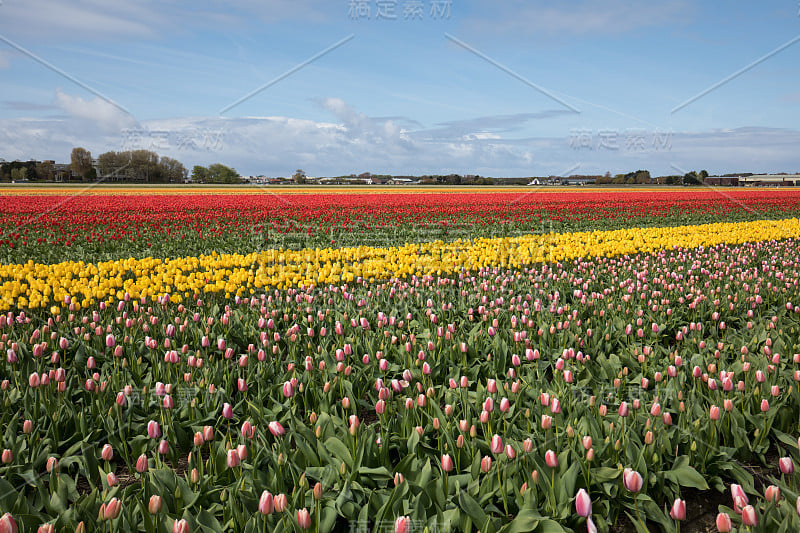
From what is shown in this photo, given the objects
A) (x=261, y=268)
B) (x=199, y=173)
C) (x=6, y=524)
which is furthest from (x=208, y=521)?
(x=199, y=173)

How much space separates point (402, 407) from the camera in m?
4.04

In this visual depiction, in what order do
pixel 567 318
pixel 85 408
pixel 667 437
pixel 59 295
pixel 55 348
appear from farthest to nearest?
pixel 59 295
pixel 567 318
pixel 55 348
pixel 85 408
pixel 667 437

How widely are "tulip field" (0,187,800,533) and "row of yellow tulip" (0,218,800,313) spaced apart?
10 cm

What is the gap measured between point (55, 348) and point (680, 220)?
25.4m

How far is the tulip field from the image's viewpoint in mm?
2869

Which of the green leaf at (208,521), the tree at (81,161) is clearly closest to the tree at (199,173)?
the tree at (81,161)

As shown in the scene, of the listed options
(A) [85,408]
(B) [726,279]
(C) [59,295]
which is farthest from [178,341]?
(B) [726,279]

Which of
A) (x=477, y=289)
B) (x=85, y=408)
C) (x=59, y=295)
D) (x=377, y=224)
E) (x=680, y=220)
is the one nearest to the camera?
(x=85, y=408)

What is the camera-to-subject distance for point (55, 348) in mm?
5492

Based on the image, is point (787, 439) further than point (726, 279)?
No

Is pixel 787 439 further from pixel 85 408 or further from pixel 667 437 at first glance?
pixel 85 408

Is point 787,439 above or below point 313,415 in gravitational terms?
below

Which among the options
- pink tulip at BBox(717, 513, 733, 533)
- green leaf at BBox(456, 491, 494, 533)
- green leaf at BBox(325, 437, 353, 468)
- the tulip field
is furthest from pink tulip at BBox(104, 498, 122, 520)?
pink tulip at BBox(717, 513, 733, 533)

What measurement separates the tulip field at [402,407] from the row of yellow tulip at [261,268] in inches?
4.0
